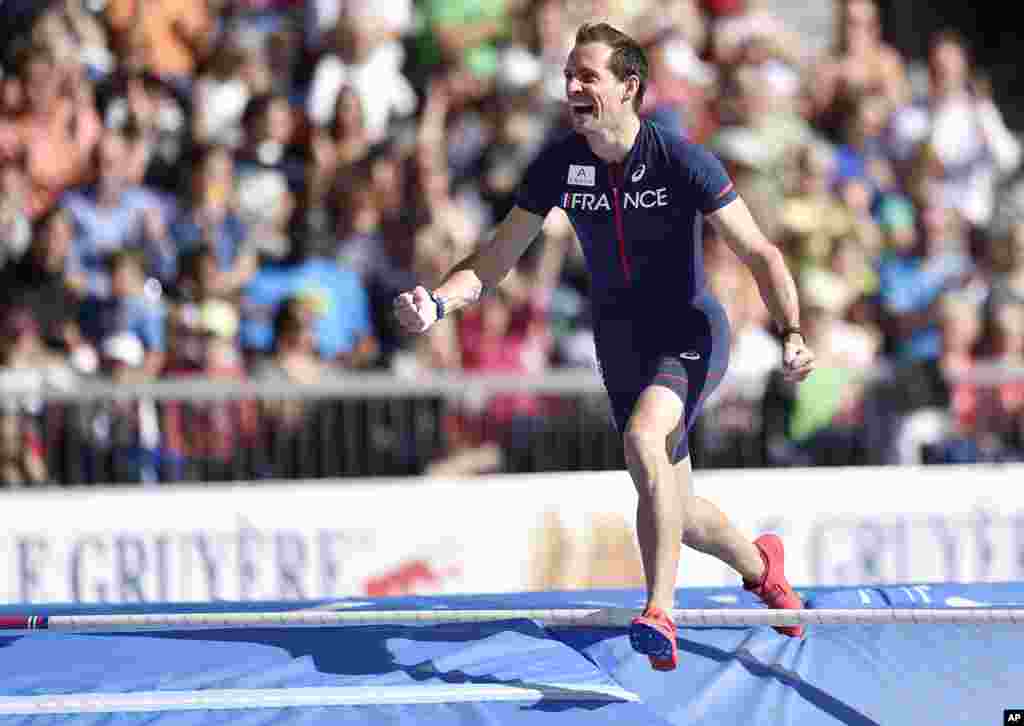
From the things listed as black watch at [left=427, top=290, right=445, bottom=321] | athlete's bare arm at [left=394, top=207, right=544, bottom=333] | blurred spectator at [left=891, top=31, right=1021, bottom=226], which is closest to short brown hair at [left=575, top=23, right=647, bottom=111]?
athlete's bare arm at [left=394, top=207, right=544, bottom=333]

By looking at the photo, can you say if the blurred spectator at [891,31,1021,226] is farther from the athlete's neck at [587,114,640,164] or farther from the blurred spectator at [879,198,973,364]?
the athlete's neck at [587,114,640,164]

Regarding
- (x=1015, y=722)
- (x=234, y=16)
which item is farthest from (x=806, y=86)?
(x=1015, y=722)

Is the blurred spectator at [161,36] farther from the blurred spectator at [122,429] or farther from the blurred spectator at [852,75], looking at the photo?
the blurred spectator at [852,75]

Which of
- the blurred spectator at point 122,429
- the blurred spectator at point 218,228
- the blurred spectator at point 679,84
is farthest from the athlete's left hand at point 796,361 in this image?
the blurred spectator at point 679,84

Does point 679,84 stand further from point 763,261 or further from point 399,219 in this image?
point 763,261

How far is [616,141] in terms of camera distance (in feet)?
18.5

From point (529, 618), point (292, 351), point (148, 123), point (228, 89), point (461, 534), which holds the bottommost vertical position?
point (461, 534)

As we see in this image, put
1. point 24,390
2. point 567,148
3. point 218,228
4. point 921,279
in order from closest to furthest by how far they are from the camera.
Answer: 1. point 567,148
2. point 24,390
3. point 218,228
4. point 921,279

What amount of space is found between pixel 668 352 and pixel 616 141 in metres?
0.70

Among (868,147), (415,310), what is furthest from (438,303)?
(868,147)

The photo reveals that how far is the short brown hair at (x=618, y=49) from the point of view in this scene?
5.51 m

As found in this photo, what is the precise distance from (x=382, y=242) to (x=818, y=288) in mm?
2420

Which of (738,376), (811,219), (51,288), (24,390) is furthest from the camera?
(811,219)

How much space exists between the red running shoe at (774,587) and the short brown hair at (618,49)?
5.56 ft
